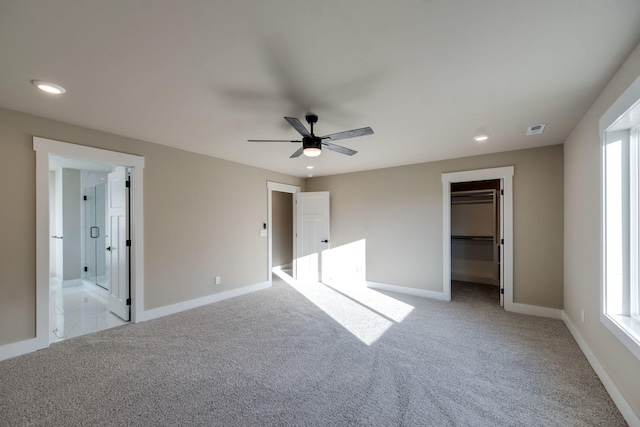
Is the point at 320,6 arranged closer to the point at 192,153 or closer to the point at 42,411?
the point at 42,411

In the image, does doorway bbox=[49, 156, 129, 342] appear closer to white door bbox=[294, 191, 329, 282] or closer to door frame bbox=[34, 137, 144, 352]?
door frame bbox=[34, 137, 144, 352]

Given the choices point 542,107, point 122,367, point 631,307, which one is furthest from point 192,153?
point 631,307

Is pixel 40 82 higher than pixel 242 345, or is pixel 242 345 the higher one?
pixel 40 82

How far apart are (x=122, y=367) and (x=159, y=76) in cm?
263

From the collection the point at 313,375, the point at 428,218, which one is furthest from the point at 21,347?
the point at 428,218

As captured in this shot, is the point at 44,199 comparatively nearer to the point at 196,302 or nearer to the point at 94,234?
the point at 196,302

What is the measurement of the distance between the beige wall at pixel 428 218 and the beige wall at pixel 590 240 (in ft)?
0.84

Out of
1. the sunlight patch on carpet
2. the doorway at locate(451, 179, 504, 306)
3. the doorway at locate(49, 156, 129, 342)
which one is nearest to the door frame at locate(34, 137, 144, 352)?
the doorway at locate(49, 156, 129, 342)

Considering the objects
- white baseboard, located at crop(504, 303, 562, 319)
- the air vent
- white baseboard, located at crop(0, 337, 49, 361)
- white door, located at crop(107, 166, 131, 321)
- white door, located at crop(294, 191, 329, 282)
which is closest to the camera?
white baseboard, located at crop(0, 337, 49, 361)

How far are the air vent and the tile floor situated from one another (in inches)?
225

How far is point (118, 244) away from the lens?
3.91 metres

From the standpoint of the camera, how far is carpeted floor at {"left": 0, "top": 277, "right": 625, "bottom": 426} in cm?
194

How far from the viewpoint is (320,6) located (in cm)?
140

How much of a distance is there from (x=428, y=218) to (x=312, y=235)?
8.27 ft
